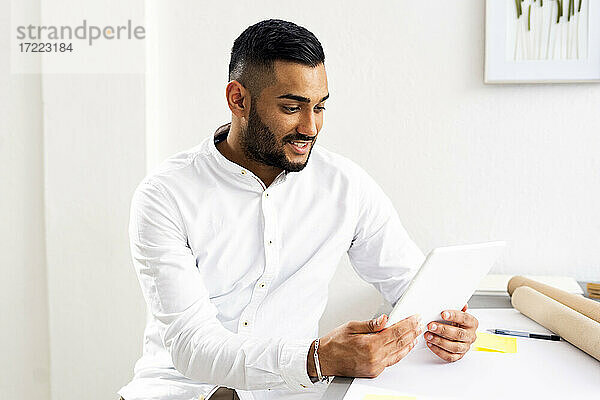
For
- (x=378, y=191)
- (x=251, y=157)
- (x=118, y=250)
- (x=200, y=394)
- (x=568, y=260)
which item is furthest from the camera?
(x=118, y=250)

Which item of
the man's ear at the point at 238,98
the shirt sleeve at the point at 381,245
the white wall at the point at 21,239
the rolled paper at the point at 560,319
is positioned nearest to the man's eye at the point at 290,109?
the man's ear at the point at 238,98

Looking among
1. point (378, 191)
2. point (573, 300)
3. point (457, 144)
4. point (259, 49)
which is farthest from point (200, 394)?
point (457, 144)

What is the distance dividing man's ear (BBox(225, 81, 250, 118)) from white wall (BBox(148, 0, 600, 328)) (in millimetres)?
747

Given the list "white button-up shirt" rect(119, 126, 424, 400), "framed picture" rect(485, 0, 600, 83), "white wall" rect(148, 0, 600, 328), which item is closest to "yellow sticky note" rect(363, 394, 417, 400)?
"white button-up shirt" rect(119, 126, 424, 400)

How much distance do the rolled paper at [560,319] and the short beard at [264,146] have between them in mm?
652

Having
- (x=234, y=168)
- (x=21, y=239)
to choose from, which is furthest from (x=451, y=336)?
(x=21, y=239)

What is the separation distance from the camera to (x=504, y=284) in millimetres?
2061

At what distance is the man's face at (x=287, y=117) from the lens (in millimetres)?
1527

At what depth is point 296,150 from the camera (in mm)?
1586

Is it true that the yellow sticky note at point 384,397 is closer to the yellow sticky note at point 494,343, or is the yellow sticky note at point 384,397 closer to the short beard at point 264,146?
the yellow sticky note at point 494,343

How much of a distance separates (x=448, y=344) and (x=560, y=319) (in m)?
0.33

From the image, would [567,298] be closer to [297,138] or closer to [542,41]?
[297,138]

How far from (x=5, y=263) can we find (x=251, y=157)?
1.30m

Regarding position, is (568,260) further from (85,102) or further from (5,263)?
(5,263)
